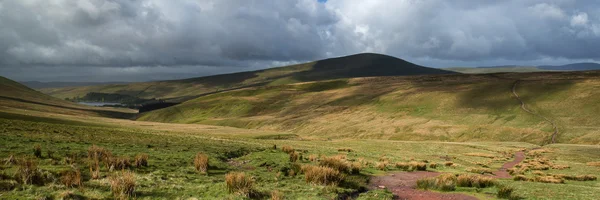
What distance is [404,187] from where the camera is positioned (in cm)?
1970

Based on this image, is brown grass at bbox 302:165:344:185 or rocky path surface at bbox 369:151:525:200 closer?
rocky path surface at bbox 369:151:525:200

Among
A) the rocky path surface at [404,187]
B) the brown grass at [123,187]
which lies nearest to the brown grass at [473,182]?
the rocky path surface at [404,187]

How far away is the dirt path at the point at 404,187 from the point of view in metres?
17.0

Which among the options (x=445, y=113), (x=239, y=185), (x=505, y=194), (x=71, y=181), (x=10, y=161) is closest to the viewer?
(x=71, y=181)

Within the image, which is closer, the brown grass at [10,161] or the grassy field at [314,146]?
the grassy field at [314,146]

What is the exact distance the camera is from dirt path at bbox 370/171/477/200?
17.0 m

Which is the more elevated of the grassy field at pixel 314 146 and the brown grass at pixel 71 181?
the brown grass at pixel 71 181

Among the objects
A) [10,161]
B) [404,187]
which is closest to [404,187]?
[404,187]

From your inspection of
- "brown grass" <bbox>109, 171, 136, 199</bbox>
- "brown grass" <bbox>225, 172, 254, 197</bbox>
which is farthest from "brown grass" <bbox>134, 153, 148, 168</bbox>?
"brown grass" <bbox>225, 172, 254, 197</bbox>

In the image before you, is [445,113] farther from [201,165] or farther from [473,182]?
[201,165]

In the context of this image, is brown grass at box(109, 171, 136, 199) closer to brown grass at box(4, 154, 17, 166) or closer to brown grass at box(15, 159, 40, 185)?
brown grass at box(15, 159, 40, 185)

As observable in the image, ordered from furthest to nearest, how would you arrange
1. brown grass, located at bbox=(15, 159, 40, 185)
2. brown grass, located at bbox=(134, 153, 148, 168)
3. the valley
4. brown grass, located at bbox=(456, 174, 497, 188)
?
brown grass, located at bbox=(456, 174, 497, 188) → brown grass, located at bbox=(134, 153, 148, 168) → the valley → brown grass, located at bbox=(15, 159, 40, 185)

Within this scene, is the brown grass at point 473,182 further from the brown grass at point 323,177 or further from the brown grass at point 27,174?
the brown grass at point 27,174

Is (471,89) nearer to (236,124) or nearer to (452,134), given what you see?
(452,134)
